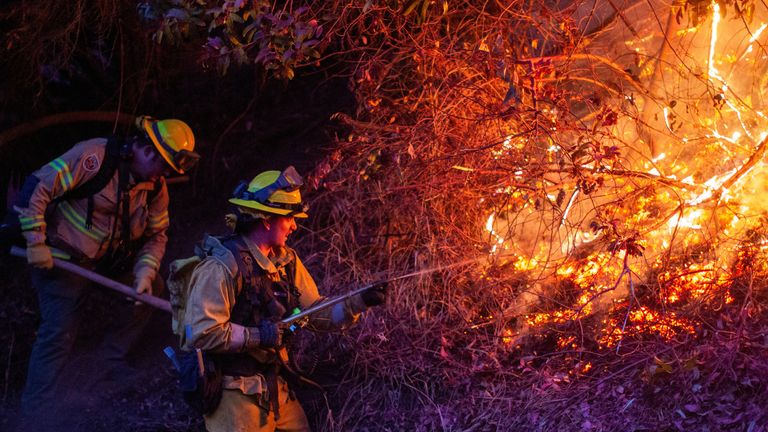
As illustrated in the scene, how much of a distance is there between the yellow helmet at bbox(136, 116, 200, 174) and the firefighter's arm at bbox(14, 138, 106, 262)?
434mm

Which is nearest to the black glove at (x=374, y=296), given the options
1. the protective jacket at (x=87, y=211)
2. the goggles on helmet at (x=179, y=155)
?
the goggles on helmet at (x=179, y=155)

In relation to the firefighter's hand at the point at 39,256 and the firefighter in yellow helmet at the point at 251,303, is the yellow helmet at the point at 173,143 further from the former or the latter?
the firefighter's hand at the point at 39,256

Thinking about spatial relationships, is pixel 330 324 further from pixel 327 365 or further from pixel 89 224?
pixel 89 224

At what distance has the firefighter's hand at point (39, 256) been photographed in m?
5.50

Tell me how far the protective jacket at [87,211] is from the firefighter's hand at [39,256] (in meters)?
0.10

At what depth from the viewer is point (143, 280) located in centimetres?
580

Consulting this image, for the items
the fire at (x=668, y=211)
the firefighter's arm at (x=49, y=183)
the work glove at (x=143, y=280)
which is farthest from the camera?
the work glove at (x=143, y=280)

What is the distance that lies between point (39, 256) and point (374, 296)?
260cm

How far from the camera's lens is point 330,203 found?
6898 millimetres

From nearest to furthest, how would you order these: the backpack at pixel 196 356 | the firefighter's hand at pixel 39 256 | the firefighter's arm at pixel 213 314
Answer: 1. the firefighter's arm at pixel 213 314
2. the backpack at pixel 196 356
3. the firefighter's hand at pixel 39 256

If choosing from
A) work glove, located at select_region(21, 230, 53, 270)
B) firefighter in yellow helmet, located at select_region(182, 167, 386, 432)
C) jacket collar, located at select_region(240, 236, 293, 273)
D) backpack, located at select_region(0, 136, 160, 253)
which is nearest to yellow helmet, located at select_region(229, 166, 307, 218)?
firefighter in yellow helmet, located at select_region(182, 167, 386, 432)

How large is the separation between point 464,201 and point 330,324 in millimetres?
1776

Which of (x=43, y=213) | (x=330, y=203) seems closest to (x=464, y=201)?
(x=330, y=203)

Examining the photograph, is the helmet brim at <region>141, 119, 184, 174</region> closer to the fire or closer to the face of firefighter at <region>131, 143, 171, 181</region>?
the face of firefighter at <region>131, 143, 171, 181</region>
